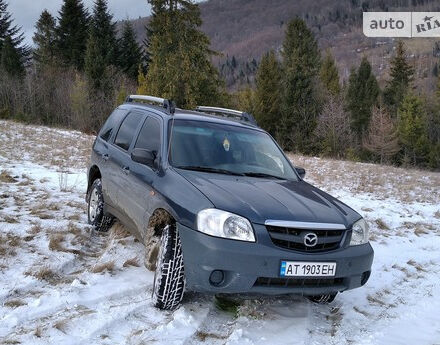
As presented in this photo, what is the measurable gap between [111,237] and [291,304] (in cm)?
248

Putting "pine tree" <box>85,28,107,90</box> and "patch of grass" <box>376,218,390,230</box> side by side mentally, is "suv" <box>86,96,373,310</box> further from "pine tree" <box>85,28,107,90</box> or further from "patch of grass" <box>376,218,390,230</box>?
"pine tree" <box>85,28,107,90</box>

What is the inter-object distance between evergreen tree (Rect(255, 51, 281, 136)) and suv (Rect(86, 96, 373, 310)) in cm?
4048

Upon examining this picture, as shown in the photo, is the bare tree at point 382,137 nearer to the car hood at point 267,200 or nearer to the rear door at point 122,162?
the rear door at point 122,162

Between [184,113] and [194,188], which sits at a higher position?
[184,113]

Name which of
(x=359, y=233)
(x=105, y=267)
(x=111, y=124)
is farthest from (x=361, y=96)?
(x=105, y=267)

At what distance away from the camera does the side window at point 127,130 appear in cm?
538

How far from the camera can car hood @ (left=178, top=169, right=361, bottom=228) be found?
3555 mm

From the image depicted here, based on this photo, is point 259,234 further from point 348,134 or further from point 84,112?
point 348,134

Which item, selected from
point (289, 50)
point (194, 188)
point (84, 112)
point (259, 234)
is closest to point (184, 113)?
point (194, 188)

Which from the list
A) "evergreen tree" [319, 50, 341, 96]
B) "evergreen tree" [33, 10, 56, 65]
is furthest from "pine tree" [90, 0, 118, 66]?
"evergreen tree" [319, 50, 341, 96]

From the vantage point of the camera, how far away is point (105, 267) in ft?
14.9

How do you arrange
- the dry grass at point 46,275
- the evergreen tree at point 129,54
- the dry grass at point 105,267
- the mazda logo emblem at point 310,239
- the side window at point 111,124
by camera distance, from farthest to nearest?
the evergreen tree at point 129,54 → the side window at point 111,124 → the dry grass at point 105,267 → the dry grass at point 46,275 → the mazda logo emblem at point 310,239

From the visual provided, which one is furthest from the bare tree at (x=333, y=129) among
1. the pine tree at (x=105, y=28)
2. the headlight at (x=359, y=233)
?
the headlight at (x=359, y=233)

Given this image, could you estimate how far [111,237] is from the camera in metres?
5.61
